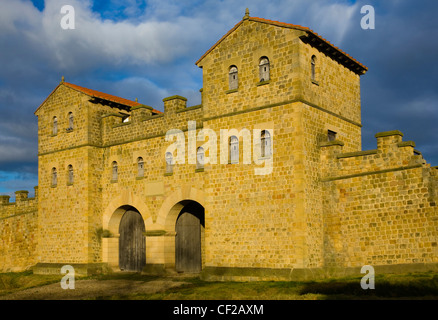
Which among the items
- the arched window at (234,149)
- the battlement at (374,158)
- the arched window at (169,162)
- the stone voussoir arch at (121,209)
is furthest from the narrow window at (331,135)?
the stone voussoir arch at (121,209)

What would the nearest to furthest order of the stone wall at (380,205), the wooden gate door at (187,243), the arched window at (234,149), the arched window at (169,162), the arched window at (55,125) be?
the stone wall at (380,205) < the arched window at (234,149) < the arched window at (169,162) < the wooden gate door at (187,243) < the arched window at (55,125)

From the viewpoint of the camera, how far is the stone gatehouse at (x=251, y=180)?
58.6ft

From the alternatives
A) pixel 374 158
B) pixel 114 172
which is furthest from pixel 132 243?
pixel 374 158

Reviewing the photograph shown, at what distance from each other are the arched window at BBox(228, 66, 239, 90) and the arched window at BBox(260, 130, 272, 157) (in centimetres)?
230

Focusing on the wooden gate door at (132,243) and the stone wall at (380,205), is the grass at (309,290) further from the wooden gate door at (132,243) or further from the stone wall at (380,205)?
the wooden gate door at (132,243)

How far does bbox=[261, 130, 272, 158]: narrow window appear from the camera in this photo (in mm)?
19125

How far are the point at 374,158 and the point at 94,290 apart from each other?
35.4 ft

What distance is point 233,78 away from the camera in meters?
20.5

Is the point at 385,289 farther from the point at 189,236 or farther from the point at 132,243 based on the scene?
the point at 132,243

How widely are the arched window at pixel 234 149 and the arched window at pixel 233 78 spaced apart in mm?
1950

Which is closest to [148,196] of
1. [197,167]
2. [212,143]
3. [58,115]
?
[197,167]

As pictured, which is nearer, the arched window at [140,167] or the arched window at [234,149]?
the arched window at [234,149]

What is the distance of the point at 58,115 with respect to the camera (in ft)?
88.8
